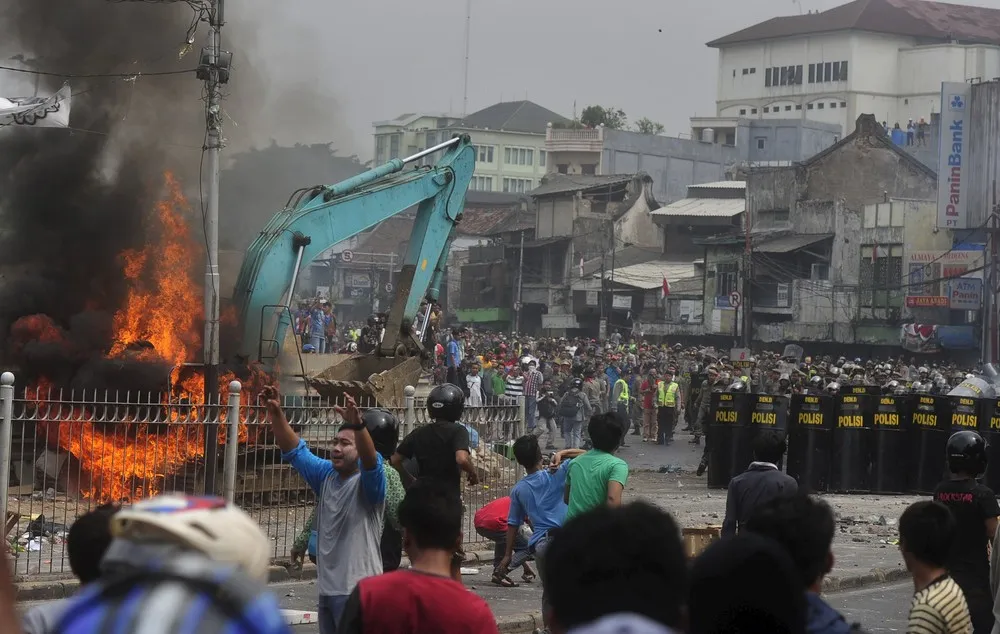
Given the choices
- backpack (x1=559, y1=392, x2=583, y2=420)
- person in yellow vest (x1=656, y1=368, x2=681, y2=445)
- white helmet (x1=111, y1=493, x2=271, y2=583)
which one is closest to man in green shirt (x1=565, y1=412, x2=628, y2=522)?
white helmet (x1=111, y1=493, x2=271, y2=583)

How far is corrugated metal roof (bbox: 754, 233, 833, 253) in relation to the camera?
56.2 m

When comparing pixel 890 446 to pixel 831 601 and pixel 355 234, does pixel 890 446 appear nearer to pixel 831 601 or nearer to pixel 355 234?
pixel 355 234

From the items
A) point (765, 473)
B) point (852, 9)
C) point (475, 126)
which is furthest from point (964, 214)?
point (475, 126)

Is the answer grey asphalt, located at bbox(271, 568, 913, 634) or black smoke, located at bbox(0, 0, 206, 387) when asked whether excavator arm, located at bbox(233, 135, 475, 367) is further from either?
grey asphalt, located at bbox(271, 568, 913, 634)

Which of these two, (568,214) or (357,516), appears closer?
(357,516)

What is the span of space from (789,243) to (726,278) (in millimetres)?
3913

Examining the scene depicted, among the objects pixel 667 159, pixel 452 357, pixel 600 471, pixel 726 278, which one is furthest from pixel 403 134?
pixel 600 471

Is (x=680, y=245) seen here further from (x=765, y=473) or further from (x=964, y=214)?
(x=765, y=473)

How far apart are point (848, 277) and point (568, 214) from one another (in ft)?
60.4

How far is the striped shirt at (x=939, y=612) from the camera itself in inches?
209

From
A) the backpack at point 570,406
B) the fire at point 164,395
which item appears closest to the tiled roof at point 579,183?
the backpack at point 570,406

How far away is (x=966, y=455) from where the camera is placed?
7.41 metres

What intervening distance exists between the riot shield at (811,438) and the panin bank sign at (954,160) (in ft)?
96.7

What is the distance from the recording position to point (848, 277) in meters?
55.9
